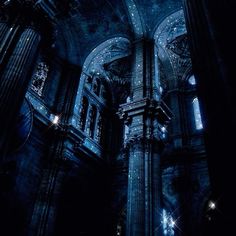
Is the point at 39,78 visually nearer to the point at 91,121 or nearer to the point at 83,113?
the point at 83,113

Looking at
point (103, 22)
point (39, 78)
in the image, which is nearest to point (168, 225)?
point (39, 78)

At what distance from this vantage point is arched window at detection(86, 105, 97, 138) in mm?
13547

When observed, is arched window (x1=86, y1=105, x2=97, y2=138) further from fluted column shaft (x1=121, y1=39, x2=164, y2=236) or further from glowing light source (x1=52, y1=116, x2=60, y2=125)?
fluted column shaft (x1=121, y1=39, x2=164, y2=236)

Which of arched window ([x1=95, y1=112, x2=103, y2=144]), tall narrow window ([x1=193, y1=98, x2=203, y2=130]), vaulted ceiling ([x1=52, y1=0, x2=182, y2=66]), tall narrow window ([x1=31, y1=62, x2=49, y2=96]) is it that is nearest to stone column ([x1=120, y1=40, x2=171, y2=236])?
vaulted ceiling ([x1=52, y1=0, x2=182, y2=66])

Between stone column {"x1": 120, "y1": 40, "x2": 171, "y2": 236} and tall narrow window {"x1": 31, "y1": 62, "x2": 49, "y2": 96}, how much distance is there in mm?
4198

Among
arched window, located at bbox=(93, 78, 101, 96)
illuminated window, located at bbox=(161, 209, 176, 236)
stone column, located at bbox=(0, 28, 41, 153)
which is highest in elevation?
arched window, located at bbox=(93, 78, 101, 96)

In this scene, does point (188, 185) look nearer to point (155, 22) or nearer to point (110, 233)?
point (110, 233)

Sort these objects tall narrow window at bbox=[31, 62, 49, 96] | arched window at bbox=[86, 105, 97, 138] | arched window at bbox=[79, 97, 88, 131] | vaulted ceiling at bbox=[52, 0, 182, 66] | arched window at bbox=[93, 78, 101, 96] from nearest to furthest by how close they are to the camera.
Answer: vaulted ceiling at bbox=[52, 0, 182, 66]
tall narrow window at bbox=[31, 62, 49, 96]
arched window at bbox=[79, 97, 88, 131]
arched window at bbox=[86, 105, 97, 138]
arched window at bbox=[93, 78, 101, 96]

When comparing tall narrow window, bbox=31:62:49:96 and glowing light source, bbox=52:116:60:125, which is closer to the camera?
glowing light source, bbox=52:116:60:125

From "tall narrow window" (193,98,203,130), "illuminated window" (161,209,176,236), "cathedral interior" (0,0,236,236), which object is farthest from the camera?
"tall narrow window" (193,98,203,130)

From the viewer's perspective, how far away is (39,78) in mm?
11656

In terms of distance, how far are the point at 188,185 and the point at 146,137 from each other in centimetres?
374

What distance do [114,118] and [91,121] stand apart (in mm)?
1755

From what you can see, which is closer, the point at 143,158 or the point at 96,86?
the point at 143,158
